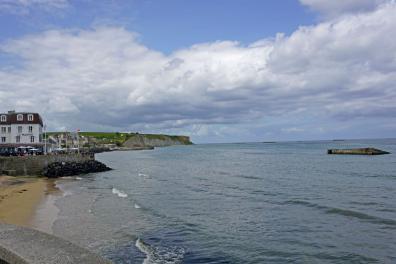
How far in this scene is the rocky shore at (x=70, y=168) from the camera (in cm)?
5511

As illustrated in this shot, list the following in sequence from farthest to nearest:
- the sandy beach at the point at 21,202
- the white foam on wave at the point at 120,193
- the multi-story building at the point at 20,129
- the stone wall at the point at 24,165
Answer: the multi-story building at the point at 20,129
the stone wall at the point at 24,165
the white foam on wave at the point at 120,193
the sandy beach at the point at 21,202

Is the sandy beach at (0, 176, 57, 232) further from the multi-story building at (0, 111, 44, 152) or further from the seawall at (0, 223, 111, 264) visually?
the multi-story building at (0, 111, 44, 152)

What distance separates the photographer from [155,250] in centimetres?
1683

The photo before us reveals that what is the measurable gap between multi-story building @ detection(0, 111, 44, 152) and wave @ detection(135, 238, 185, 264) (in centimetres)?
6663

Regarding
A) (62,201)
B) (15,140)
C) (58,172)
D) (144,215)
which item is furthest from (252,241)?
(15,140)

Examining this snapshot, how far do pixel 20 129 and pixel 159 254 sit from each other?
69823 mm

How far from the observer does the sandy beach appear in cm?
2270

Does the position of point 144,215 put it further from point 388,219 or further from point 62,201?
point 388,219

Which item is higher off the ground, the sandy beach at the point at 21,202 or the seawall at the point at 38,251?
the seawall at the point at 38,251

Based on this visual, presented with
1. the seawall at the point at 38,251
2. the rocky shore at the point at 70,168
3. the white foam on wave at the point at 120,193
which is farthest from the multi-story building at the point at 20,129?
the seawall at the point at 38,251

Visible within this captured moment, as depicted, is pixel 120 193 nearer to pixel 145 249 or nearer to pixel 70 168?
pixel 145 249

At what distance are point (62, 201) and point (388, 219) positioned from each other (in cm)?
2277

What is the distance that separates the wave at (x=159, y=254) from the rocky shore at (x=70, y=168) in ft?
134

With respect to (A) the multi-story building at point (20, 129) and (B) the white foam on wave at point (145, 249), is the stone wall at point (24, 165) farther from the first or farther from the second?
(B) the white foam on wave at point (145, 249)
